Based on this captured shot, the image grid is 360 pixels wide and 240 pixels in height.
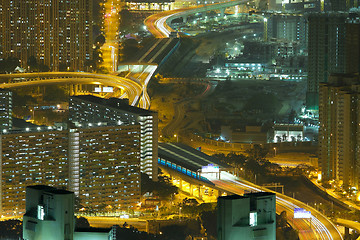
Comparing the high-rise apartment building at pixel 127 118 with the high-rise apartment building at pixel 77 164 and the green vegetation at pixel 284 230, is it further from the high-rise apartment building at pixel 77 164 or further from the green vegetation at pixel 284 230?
the green vegetation at pixel 284 230

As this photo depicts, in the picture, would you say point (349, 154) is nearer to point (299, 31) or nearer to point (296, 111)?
point (296, 111)

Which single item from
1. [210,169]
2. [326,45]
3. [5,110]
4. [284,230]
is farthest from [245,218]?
[326,45]

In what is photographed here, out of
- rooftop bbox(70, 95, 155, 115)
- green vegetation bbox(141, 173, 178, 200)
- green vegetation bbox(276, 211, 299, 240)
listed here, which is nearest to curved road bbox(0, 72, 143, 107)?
rooftop bbox(70, 95, 155, 115)

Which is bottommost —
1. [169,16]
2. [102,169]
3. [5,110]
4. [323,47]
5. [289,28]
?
→ [102,169]

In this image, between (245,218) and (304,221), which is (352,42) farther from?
(245,218)

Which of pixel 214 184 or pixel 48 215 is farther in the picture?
pixel 214 184

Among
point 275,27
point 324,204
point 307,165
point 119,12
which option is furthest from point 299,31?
point 324,204

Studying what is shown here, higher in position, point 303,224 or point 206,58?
point 206,58
